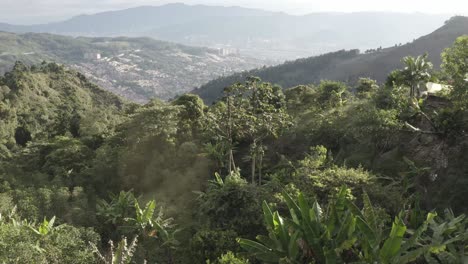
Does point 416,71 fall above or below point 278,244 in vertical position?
above

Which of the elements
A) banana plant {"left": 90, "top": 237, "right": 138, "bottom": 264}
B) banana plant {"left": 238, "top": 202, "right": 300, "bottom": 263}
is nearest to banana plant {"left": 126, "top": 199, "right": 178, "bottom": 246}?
banana plant {"left": 90, "top": 237, "right": 138, "bottom": 264}

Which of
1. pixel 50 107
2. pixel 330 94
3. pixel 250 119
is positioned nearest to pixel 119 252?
pixel 250 119

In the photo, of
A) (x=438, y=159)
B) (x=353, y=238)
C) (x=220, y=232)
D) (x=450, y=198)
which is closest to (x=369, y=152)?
(x=438, y=159)

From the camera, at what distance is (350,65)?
16025 cm

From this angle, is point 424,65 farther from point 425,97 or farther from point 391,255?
point 391,255

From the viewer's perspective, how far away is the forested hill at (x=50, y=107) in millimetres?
42200

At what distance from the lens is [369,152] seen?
22.5 m

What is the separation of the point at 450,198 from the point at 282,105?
2166cm

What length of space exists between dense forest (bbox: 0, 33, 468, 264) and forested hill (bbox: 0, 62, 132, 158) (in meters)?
8.47

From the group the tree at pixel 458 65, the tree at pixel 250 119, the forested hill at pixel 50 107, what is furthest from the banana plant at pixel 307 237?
the forested hill at pixel 50 107

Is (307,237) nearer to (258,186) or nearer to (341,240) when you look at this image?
(341,240)

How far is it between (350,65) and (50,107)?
404 ft

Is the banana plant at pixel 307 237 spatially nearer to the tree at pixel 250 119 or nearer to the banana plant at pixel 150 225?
the banana plant at pixel 150 225

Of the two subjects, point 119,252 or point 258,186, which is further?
point 258,186
